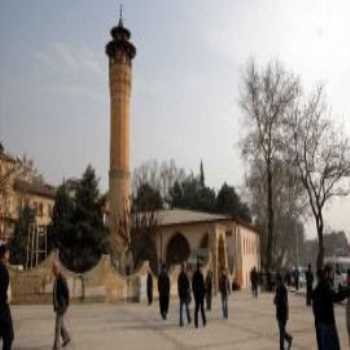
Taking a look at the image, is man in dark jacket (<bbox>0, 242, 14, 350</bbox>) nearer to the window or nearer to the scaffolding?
the scaffolding

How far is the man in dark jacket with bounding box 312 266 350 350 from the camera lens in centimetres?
705

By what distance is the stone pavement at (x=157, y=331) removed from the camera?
1063 cm

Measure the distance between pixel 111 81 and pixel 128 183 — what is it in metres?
8.90

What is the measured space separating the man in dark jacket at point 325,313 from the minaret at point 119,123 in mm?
32140

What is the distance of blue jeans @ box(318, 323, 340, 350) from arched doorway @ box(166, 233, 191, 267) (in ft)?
127

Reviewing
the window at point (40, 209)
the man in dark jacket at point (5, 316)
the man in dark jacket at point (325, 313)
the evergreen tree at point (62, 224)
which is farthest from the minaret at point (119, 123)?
the man in dark jacket at point (325, 313)

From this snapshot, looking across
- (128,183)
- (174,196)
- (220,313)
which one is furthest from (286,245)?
(220,313)

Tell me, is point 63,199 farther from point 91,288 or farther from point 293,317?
point 293,317

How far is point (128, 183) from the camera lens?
41.9 meters

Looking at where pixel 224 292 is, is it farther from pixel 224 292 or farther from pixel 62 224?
pixel 62 224

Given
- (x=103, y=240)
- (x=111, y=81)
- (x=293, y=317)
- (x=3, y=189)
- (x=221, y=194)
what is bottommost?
(x=293, y=317)

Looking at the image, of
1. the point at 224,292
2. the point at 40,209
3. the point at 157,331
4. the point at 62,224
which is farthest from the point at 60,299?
the point at 40,209

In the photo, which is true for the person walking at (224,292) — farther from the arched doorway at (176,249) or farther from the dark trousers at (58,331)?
the arched doorway at (176,249)

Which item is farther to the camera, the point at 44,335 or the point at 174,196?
the point at 174,196
